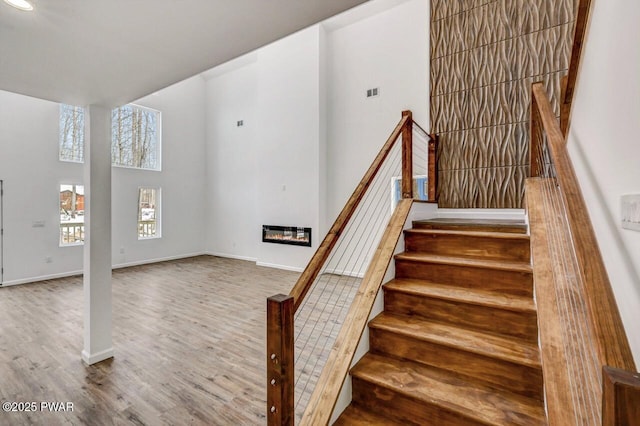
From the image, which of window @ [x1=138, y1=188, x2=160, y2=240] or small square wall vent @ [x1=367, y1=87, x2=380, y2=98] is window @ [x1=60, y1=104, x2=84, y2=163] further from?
small square wall vent @ [x1=367, y1=87, x2=380, y2=98]

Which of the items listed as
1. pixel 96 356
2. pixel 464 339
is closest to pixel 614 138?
pixel 464 339

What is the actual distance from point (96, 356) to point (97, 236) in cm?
119

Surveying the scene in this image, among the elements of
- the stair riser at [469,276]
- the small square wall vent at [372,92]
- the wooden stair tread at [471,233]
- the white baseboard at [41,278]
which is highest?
the small square wall vent at [372,92]

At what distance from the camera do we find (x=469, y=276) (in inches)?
93.0

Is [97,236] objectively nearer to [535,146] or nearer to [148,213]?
[535,146]

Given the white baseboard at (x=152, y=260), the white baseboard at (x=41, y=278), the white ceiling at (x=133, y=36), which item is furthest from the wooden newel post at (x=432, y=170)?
the white baseboard at (x=41, y=278)

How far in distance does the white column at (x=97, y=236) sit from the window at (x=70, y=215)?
190 inches

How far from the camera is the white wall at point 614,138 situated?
1304 mm

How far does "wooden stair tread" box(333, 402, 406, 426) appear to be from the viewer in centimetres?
176

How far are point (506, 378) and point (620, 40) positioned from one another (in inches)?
73.9

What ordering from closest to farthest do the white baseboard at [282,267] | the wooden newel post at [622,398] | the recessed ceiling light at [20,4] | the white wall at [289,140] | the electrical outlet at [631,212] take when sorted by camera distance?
1. the wooden newel post at [622,398]
2. the electrical outlet at [631,212]
3. the recessed ceiling light at [20,4]
4. the white wall at [289,140]
5. the white baseboard at [282,267]

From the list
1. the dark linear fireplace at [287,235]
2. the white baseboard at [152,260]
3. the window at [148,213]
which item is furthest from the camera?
the window at [148,213]

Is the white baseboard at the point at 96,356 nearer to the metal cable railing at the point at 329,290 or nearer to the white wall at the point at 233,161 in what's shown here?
the metal cable railing at the point at 329,290

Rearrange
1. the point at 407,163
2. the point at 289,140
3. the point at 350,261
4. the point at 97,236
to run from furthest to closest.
→ the point at 289,140 < the point at 350,261 < the point at 407,163 < the point at 97,236
